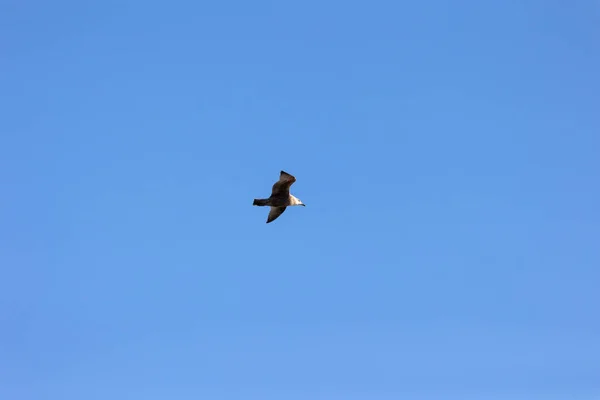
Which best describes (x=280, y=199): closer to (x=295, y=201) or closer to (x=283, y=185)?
(x=283, y=185)

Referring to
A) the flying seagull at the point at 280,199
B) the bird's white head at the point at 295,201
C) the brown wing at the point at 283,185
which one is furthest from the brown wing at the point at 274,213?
the brown wing at the point at 283,185

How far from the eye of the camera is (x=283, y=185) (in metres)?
96.2

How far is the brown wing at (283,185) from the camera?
9512cm

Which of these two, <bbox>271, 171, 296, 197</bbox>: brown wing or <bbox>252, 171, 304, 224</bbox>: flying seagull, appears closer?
<bbox>271, 171, 296, 197</bbox>: brown wing

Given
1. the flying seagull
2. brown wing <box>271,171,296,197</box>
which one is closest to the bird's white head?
the flying seagull

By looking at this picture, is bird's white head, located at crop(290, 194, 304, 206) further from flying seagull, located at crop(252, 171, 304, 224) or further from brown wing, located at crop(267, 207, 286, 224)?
brown wing, located at crop(267, 207, 286, 224)

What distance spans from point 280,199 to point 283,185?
5.53 feet

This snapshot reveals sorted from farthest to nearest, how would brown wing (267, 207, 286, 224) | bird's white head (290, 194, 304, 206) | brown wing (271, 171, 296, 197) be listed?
brown wing (267, 207, 286, 224) → bird's white head (290, 194, 304, 206) → brown wing (271, 171, 296, 197)

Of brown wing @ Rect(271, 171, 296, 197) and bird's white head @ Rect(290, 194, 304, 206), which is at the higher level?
bird's white head @ Rect(290, 194, 304, 206)

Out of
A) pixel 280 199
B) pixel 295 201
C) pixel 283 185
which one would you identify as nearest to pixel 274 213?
pixel 295 201

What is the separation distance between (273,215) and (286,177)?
5.72 meters

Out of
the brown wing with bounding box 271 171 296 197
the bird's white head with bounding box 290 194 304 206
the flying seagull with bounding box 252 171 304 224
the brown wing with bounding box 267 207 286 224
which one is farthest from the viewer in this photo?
the brown wing with bounding box 267 207 286 224

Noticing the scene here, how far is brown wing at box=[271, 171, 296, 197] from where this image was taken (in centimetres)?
9512

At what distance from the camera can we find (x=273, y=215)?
100 meters
